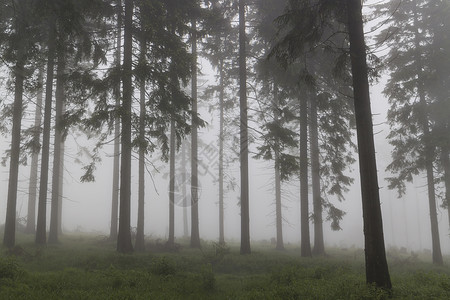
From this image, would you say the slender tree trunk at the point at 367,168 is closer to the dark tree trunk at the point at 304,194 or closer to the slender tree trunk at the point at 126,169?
the dark tree trunk at the point at 304,194

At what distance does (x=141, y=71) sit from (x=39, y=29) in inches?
198

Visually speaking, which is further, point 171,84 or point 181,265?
point 171,84

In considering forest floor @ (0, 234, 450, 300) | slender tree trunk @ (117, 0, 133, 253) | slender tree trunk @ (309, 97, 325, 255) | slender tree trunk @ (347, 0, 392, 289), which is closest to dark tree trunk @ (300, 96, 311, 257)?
slender tree trunk @ (309, 97, 325, 255)

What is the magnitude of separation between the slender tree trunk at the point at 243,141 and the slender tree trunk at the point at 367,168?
7.38 meters

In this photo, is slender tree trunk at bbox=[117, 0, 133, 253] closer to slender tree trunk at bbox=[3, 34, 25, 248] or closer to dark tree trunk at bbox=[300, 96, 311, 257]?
slender tree trunk at bbox=[3, 34, 25, 248]

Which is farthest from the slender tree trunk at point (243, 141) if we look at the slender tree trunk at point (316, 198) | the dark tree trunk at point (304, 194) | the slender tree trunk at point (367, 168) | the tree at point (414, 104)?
the tree at point (414, 104)

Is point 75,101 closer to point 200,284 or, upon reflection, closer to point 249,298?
point 200,284

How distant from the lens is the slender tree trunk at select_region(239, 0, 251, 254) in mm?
14310

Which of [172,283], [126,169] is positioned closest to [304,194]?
[126,169]

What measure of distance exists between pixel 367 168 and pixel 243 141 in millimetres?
8693

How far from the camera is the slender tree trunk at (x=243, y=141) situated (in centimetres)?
1431

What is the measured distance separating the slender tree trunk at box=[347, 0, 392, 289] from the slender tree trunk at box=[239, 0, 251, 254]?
24.2ft

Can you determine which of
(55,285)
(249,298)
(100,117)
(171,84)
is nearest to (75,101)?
(100,117)

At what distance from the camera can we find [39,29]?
12.8 meters
